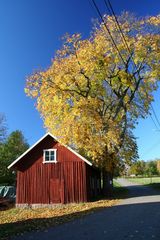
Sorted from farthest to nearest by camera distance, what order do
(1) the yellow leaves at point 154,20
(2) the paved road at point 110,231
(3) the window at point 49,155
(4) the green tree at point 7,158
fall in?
(4) the green tree at point 7,158
(1) the yellow leaves at point 154,20
(3) the window at point 49,155
(2) the paved road at point 110,231

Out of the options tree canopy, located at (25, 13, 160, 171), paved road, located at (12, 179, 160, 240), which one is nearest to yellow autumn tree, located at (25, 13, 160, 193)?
tree canopy, located at (25, 13, 160, 171)

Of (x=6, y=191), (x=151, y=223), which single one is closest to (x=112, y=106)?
(x=6, y=191)

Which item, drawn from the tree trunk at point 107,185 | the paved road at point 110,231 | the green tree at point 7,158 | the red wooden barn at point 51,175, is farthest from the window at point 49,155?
the green tree at point 7,158

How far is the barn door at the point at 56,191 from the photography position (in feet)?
83.2

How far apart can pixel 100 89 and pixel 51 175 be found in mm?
10356

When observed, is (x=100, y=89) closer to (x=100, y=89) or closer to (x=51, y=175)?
(x=100, y=89)

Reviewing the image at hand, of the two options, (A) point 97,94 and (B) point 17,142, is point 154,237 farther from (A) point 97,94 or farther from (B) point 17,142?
(B) point 17,142

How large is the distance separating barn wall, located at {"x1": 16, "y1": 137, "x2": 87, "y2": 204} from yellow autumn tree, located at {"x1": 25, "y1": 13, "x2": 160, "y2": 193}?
60.4 inches

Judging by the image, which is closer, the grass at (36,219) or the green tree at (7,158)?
the grass at (36,219)

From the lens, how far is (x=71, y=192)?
25281mm

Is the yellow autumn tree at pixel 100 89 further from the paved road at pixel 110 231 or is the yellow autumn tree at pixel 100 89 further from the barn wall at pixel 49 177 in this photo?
the paved road at pixel 110 231

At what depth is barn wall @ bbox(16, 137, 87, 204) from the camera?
25.3 m

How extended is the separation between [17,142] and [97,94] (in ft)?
118

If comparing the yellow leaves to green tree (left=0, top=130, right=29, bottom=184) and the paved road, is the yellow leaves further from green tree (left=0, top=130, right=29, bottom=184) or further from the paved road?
green tree (left=0, top=130, right=29, bottom=184)
